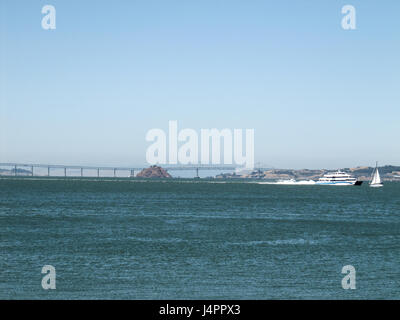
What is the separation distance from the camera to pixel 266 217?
8150 cm

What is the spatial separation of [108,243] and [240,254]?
1262 cm

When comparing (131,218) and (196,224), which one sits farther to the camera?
(131,218)

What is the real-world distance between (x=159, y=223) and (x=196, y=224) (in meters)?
4.74
